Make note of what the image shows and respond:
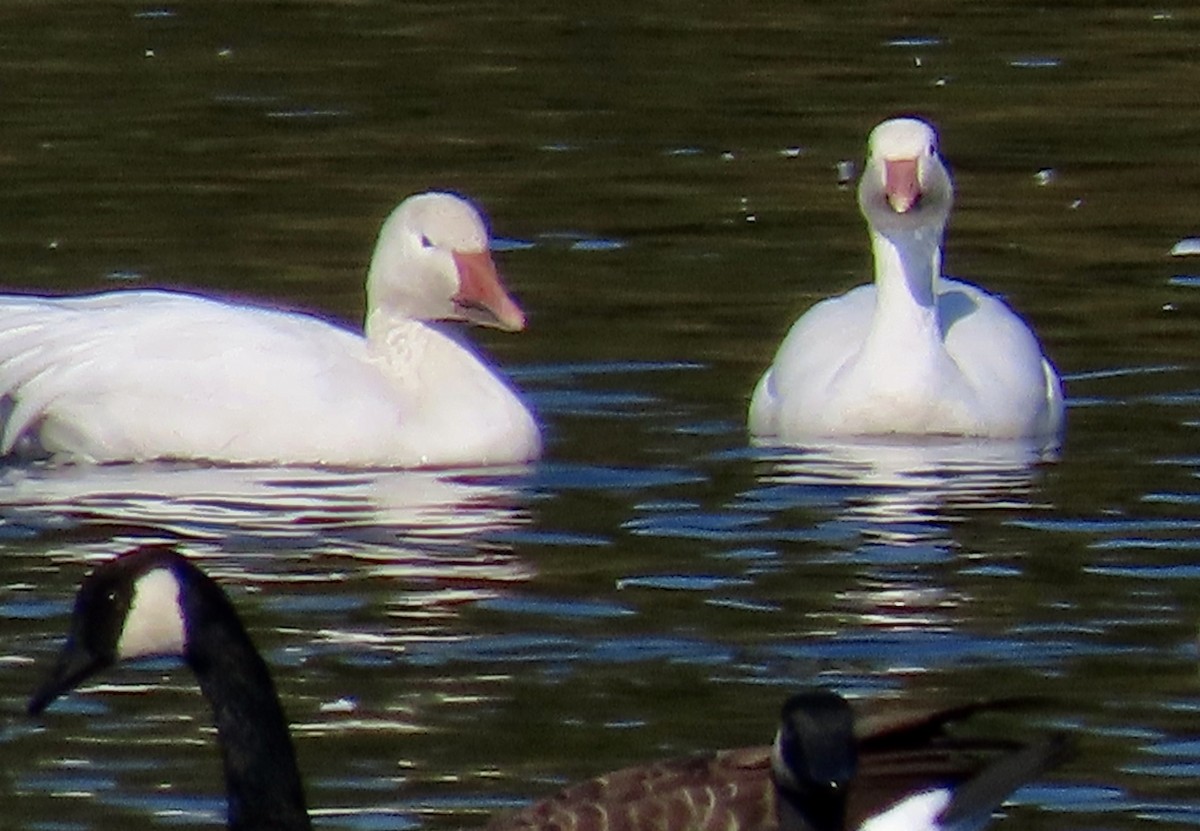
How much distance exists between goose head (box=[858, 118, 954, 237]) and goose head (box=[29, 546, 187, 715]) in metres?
5.77

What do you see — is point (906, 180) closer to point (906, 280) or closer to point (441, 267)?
point (906, 280)

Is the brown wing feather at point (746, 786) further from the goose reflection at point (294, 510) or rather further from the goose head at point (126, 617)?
the goose reflection at point (294, 510)

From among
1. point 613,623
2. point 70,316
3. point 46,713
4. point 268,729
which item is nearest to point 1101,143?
point 70,316

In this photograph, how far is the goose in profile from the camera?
7.22m

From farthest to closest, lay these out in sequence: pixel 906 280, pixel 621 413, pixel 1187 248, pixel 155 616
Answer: pixel 1187 248, pixel 906 280, pixel 621 413, pixel 155 616

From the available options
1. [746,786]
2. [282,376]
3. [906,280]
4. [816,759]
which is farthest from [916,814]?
[906,280]

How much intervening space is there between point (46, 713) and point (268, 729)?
1.81 m

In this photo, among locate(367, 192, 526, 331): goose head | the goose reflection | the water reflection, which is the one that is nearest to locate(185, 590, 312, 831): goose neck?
the goose reflection

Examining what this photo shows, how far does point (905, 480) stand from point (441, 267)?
70.3 inches

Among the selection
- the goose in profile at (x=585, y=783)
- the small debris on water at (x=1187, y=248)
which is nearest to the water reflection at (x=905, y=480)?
the small debris on water at (x=1187, y=248)

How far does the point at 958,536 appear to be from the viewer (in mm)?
11047

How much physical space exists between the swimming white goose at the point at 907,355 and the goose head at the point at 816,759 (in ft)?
19.3

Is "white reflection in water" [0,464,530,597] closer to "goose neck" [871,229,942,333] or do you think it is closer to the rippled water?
the rippled water

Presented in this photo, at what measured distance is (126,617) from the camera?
7559 millimetres
